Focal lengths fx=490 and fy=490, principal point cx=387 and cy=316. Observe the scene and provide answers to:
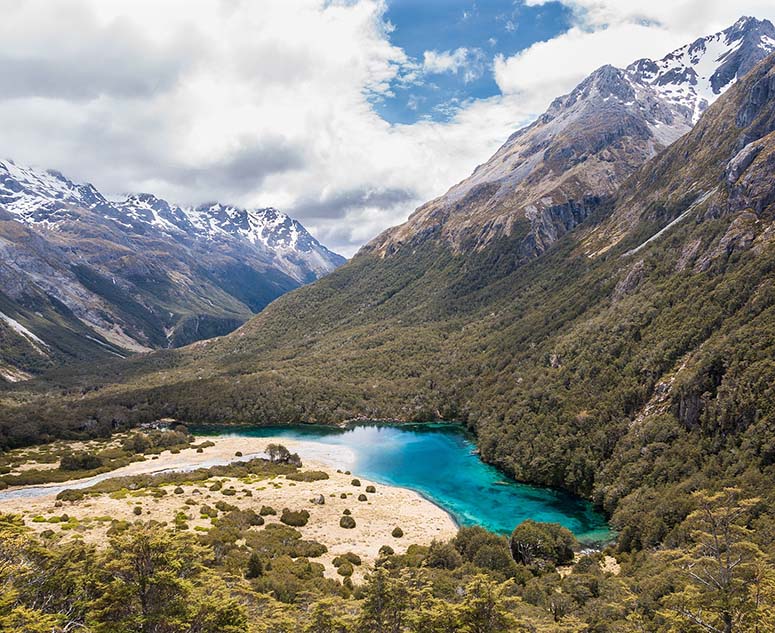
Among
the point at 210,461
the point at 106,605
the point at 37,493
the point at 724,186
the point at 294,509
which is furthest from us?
the point at 724,186

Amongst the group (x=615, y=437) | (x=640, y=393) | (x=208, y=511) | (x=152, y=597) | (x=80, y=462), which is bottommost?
(x=152, y=597)

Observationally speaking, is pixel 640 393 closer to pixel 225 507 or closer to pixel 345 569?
pixel 345 569

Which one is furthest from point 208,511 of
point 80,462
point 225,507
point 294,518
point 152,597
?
point 80,462

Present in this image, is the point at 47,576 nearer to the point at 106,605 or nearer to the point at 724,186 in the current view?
the point at 106,605

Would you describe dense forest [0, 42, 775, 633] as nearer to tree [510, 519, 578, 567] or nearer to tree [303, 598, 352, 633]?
tree [303, 598, 352, 633]

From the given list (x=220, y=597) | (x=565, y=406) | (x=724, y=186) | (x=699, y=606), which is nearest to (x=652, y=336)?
(x=565, y=406)

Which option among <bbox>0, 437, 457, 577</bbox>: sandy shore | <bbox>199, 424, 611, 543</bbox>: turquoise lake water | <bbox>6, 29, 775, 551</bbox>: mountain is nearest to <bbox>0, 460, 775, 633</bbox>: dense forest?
<bbox>0, 437, 457, 577</bbox>: sandy shore

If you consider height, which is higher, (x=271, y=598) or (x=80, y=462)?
(x=80, y=462)

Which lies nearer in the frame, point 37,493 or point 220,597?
point 220,597
